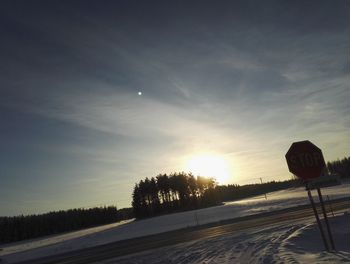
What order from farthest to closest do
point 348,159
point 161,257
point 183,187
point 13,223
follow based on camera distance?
point 348,159 → point 183,187 → point 13,223 → point 161,257

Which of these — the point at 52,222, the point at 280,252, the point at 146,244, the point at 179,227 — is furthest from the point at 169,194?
the point at 280,252

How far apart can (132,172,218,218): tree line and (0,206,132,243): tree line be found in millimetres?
15776

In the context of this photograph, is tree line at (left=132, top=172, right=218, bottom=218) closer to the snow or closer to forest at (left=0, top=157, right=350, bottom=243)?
forest at (left=0, top=157, right=350, bottom=243)

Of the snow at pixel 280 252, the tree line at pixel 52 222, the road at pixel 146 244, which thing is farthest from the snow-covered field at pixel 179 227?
the tree line at pixel 52 222

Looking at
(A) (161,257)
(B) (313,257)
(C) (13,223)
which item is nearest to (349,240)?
(B) (313,257)

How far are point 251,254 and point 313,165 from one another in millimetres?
4987

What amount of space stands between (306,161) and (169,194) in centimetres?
11622

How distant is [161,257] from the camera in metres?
17.9

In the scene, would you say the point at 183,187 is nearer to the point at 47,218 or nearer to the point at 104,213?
the point at 104,213

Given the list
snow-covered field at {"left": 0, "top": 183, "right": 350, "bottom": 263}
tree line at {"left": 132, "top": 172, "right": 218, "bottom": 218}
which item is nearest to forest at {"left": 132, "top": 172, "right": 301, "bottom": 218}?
tree line at {"left": 132, "top": 172, "right": 218, "bottom": 218}

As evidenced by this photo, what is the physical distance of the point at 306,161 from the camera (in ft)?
35.5

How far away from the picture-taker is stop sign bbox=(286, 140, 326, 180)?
10.7 meters

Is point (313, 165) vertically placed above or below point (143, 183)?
below

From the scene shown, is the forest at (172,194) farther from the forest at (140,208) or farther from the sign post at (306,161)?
the sign post at (306,161)
